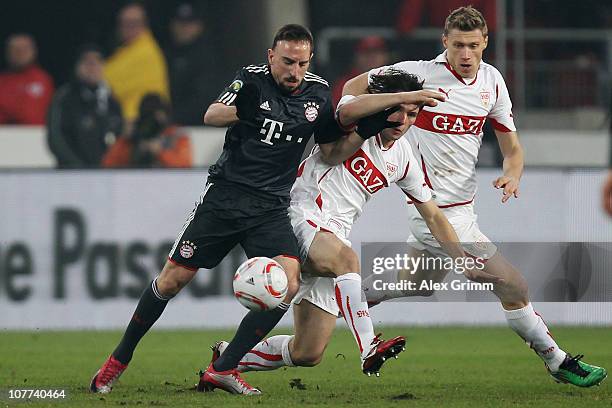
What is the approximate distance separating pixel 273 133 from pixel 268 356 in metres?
1.55

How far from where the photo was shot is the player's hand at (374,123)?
25.9 feet

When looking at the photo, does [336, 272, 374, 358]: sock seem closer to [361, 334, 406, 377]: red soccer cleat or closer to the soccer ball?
[361, 334, 406, 377]: red soccer cleat

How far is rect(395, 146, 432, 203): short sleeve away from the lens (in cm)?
838

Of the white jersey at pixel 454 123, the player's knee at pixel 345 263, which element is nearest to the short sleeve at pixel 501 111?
the white jersey at pixel 454 123

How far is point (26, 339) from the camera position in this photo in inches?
460

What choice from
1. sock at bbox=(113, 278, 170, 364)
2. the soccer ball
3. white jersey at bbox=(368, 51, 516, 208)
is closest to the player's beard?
the soccer ball

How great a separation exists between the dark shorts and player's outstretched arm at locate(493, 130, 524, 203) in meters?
1.46

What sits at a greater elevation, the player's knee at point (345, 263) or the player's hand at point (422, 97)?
the player's hand at point (422, 97)

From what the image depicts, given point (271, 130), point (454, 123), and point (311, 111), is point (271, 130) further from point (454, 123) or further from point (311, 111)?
point (454, 123)

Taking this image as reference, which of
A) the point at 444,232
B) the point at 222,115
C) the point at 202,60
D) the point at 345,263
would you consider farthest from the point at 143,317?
the point at 202,60

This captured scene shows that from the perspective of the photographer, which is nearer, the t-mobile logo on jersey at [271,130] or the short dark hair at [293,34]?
the short dark hair at [293,34]

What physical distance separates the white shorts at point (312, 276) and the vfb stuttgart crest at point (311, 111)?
646mm

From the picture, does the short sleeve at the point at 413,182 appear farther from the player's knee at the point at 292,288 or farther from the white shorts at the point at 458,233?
the player's knee at the point at 292,288

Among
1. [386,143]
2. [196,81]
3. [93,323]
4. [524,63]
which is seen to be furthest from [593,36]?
[386,143]
